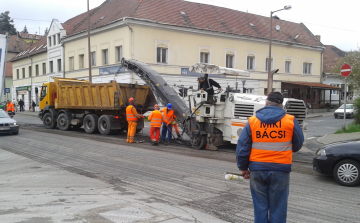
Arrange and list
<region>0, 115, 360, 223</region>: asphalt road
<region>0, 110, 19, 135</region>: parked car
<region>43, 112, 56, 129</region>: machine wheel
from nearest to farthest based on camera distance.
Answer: <region>0, 115, 360, 223</region>: asphalt road → <region>0, 110, 19, 135</region>: parked car → <region>43, 112, 56, 129</region>: machine wheel

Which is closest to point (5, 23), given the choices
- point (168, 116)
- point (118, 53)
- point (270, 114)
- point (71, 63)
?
point (71, 63)

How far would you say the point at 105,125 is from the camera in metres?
16.8

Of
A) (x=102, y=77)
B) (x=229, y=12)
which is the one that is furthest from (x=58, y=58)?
(x=229, y=12)

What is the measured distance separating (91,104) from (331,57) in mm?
44214

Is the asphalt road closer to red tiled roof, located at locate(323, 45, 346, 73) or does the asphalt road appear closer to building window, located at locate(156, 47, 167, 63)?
building window, located at locate(156, 47, 167, 63)

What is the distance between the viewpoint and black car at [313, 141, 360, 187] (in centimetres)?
723

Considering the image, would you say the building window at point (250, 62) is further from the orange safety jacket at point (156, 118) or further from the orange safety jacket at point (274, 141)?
the orange safety jacket at point (274, 141)

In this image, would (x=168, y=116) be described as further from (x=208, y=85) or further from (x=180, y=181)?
(x=180, y=181)

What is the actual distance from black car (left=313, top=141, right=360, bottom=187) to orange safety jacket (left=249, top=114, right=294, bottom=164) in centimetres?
425

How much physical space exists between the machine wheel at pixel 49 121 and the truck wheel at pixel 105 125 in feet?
13.7

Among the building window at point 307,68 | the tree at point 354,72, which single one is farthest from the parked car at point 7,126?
the building window at point 307,68

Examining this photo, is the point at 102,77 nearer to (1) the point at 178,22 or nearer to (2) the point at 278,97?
(1) the point at 178,22

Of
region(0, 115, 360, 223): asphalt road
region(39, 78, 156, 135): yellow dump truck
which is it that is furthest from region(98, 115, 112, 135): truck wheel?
region(0, 115, 360, 223): asphalt road

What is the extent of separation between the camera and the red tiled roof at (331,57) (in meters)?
48.1
